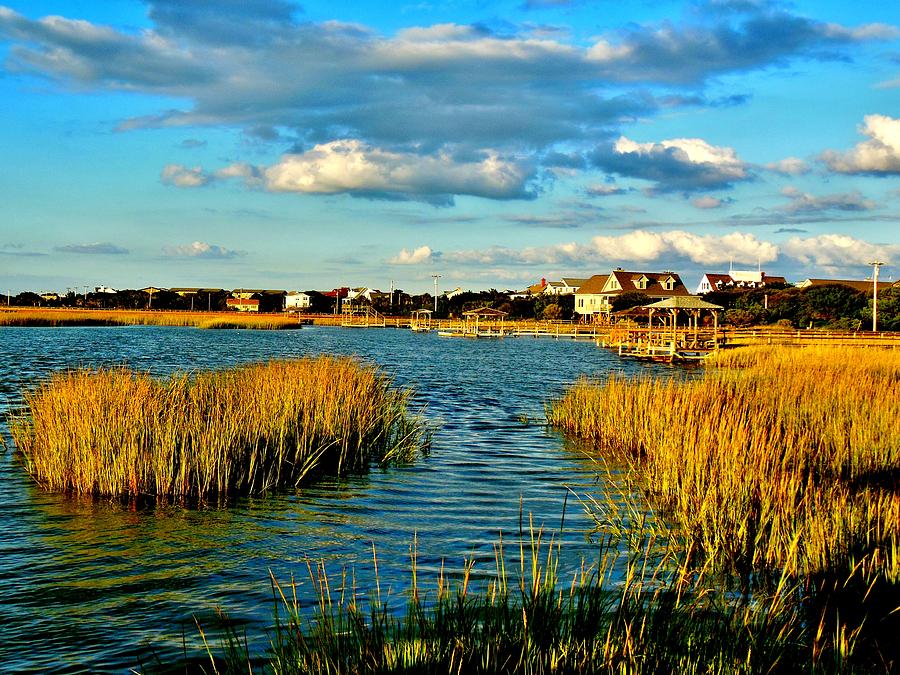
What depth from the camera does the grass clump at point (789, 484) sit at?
21.1ft

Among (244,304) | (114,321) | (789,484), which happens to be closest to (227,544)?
(789,484)

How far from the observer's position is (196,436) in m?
10.8

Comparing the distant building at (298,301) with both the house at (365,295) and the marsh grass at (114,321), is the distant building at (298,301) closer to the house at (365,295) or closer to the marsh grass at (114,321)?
the house at (365,295)

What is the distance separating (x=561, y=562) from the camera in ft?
27.1

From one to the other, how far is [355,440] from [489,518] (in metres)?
4.16

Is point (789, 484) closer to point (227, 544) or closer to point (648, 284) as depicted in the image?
point (227, 544)

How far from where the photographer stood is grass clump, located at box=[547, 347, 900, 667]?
21.1 ft

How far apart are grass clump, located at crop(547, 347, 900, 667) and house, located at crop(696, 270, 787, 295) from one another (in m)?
115

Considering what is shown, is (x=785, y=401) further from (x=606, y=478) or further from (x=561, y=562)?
(x=561, y=562)

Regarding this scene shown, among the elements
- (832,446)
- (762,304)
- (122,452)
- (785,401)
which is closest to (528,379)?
(785,401)

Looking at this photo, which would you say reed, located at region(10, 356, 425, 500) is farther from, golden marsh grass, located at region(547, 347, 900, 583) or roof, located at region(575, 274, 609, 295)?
roof, located at region(575, 274, 609, 295)

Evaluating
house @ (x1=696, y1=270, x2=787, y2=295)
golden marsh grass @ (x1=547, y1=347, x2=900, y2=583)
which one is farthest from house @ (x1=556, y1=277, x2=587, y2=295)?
golden marsh grass @ (x1=547, y1=347, x2=900, y2=583)

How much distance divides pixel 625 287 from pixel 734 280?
129 ft

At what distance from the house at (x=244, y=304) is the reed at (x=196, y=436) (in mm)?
143766
